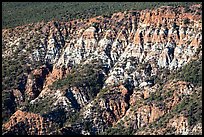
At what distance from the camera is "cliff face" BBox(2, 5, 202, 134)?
162 metres

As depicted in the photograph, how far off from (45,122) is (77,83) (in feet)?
44.0

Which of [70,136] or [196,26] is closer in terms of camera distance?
[70,136]

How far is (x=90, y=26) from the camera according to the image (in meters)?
186

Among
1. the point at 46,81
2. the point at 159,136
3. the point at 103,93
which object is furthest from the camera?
the point at 46,81

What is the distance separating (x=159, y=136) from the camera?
143000 millimetres

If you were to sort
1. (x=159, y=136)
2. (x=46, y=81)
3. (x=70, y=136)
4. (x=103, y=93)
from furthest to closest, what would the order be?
(x=46, y=81), (x=103, y=93), (x=70, y=136), (x=159, y=136)

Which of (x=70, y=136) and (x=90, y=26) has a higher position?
(x=90, y=26)

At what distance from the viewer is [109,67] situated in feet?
585

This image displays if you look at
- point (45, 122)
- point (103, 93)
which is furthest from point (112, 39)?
point (45, 122)

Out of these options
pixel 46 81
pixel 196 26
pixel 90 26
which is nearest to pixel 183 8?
pixel 196 26

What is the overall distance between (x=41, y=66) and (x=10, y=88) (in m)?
10.0

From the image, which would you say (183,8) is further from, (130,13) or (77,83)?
(77,83)

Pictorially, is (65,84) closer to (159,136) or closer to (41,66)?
(41,66)

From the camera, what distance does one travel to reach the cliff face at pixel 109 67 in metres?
162
